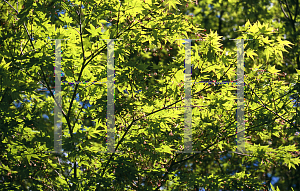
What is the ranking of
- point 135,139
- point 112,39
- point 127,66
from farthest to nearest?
point 135,139, point 127,66, point 112,39

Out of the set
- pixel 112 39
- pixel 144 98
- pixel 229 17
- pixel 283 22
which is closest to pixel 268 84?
pixel 144 98

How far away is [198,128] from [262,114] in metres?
0.92

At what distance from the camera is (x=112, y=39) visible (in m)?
3.32

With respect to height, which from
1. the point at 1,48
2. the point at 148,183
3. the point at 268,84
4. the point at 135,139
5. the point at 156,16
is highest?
the point at 156,16

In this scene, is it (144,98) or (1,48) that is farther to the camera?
(1,48)

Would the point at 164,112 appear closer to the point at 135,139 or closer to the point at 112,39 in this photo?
the point at 135,139

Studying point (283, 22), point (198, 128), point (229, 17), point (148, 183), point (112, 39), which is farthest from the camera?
point (229, 17)

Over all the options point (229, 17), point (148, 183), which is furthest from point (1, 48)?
point (229, 17)

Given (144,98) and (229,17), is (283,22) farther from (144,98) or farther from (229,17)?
(144,98)

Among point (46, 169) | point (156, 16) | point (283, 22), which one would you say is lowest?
point (46, 169)

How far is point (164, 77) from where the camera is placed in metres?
3.60

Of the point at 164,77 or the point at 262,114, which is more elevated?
the point at 164,77

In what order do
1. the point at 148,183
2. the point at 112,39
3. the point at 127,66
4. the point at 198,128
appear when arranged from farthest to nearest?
the point at 148,183
the point at 198,128
the point at 127,66
the point at 112,39

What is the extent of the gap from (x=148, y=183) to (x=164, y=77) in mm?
2042
